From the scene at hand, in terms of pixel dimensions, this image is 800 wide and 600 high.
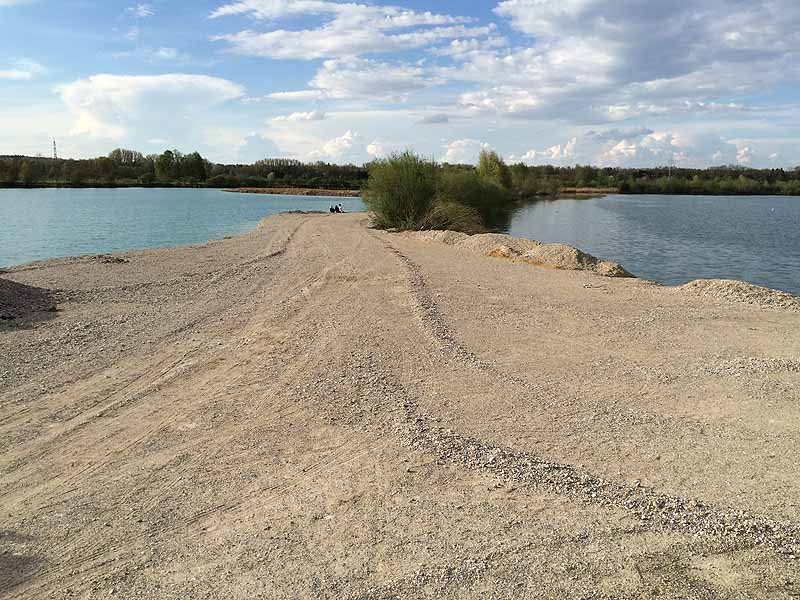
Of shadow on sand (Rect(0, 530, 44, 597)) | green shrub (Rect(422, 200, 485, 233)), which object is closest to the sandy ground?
shadow on sand (Rect(0, 530, 44, 597))

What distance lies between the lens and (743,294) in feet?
48.3

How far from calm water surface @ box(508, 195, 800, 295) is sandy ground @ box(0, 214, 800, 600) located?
14.5 meters

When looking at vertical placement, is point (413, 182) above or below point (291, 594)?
above

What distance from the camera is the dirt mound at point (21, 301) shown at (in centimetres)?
1177

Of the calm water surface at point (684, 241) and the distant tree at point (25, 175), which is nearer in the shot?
the calm water surface at point (684, 241)

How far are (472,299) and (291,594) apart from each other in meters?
10.6

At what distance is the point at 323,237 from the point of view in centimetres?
3084

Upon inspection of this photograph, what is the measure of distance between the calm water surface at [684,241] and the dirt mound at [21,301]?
19.9 m

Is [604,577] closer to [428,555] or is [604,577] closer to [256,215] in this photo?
[428,555]

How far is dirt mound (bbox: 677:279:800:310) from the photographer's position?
1417cm

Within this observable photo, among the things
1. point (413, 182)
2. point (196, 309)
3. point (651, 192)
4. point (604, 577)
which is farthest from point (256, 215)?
point (651, 192)

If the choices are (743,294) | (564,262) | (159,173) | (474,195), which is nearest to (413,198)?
(474,195)

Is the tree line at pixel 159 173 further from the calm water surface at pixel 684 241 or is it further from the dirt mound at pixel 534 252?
the dirt mound at pixel 534 252

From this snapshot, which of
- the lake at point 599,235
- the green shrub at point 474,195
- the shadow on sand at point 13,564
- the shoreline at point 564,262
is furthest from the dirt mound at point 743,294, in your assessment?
the green shrub at point 474,195
